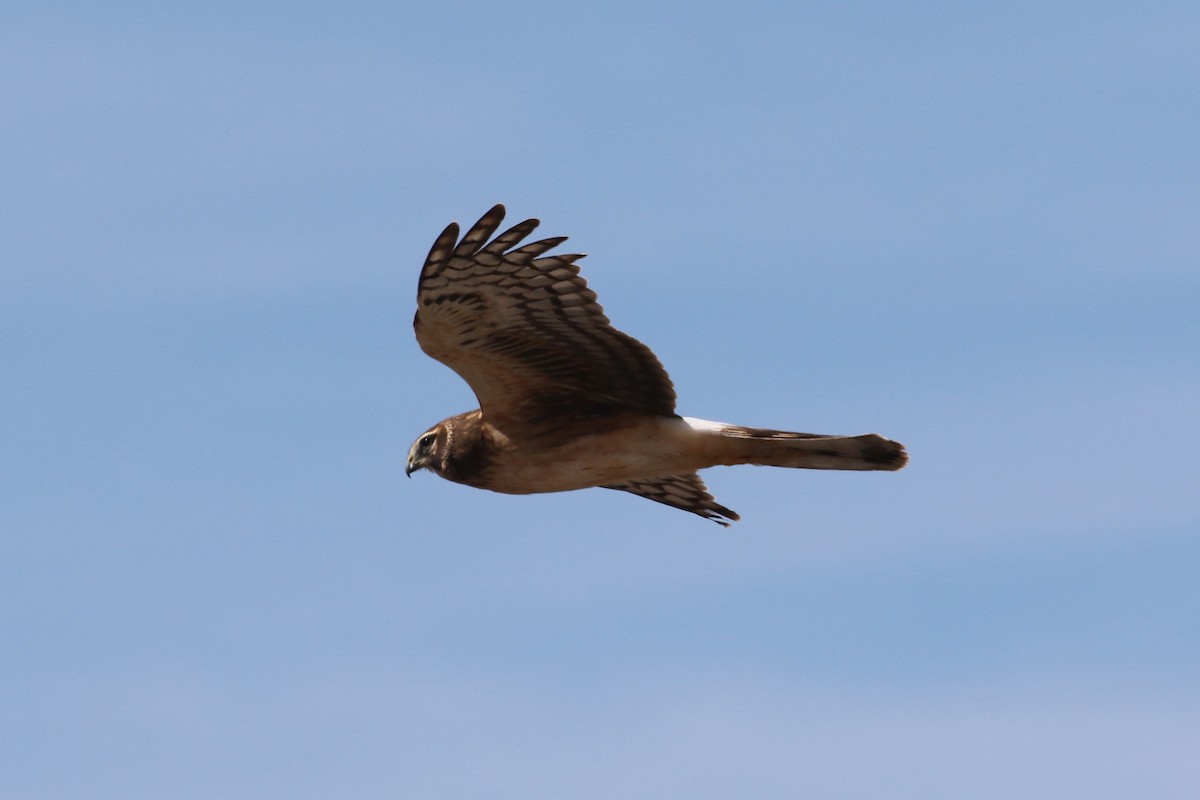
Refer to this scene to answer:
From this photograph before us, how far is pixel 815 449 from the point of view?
1240cm

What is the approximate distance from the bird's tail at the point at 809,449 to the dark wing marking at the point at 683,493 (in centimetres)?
169

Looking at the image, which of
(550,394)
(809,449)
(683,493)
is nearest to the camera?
(809,449)

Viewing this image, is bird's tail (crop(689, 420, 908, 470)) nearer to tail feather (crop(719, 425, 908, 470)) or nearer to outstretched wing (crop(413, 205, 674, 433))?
tail feather (crop(719, 425, 908, 470))

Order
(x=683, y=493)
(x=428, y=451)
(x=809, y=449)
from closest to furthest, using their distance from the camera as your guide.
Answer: (x=809, y=449) → (x=428, y=451) → (x=683, y=493)

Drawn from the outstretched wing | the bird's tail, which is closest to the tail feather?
the bird's tail

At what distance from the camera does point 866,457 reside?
12383mm

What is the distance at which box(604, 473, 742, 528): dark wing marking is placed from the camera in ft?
47.0

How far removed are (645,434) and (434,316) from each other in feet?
4.85

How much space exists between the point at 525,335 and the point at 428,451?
50.8 inches

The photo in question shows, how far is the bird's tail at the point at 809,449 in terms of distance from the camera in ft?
40.5

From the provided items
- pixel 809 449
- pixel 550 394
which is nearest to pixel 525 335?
pixel 550 394

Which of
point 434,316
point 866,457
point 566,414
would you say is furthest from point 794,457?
point 434,316

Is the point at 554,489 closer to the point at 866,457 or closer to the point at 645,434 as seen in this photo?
the point at 645,434

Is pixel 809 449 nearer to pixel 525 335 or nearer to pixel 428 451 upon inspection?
pixel 525 335
